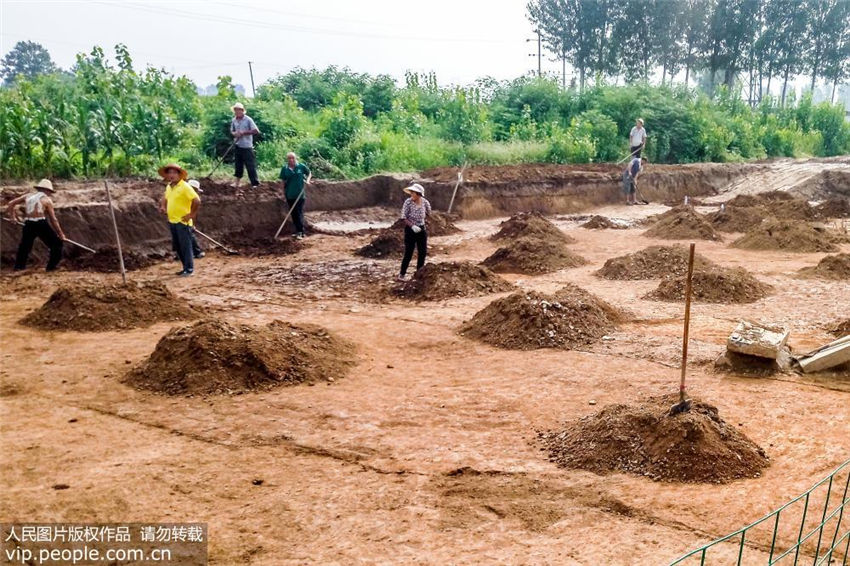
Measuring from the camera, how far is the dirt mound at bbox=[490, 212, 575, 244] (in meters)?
15.5

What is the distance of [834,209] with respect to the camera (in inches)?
813

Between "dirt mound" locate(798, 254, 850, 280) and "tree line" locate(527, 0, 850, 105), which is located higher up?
"tree line" locate(527, 0, 850, 105)

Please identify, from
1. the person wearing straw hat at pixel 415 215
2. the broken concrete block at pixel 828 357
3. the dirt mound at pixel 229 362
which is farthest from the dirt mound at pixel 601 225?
the dirt mound at pixel 229 362

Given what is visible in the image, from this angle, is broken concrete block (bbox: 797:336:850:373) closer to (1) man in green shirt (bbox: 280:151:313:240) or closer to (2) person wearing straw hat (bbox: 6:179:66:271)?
(1) man in green shirt (bbox: 280:151:313:240)

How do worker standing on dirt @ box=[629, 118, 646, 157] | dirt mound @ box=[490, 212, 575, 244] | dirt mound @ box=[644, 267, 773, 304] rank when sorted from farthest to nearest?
worker standing on dirt @ box=[629, 118, 646, 157] → dirt mound @ box=[490, 212, 575, 244] → dirt mound @ box=[644, 267, 773, 304]

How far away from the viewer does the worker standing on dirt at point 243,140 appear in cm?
1560

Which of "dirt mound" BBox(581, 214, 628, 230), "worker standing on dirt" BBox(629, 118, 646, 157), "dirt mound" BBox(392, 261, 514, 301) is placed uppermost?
"worker standing on dirt" BBox(629, 118, 646, 157)

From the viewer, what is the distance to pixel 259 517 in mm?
4480

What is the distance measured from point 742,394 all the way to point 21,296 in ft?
33.7

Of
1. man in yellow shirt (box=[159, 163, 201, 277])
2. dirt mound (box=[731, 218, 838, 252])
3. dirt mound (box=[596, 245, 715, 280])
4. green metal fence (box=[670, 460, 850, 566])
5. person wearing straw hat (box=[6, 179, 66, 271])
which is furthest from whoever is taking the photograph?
dirt mound (box=[731, 218, 838, 252])

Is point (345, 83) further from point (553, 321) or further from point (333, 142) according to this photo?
point (553, 321)

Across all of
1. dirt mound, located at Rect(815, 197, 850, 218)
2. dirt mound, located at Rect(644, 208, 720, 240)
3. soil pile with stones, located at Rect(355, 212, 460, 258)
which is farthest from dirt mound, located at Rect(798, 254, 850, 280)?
dirt mound, located at Rect(815, 197, 850, 218)

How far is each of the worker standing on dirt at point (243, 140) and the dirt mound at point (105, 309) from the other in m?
6.76

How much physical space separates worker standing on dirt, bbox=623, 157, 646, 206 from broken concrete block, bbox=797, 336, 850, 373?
52.1ft
